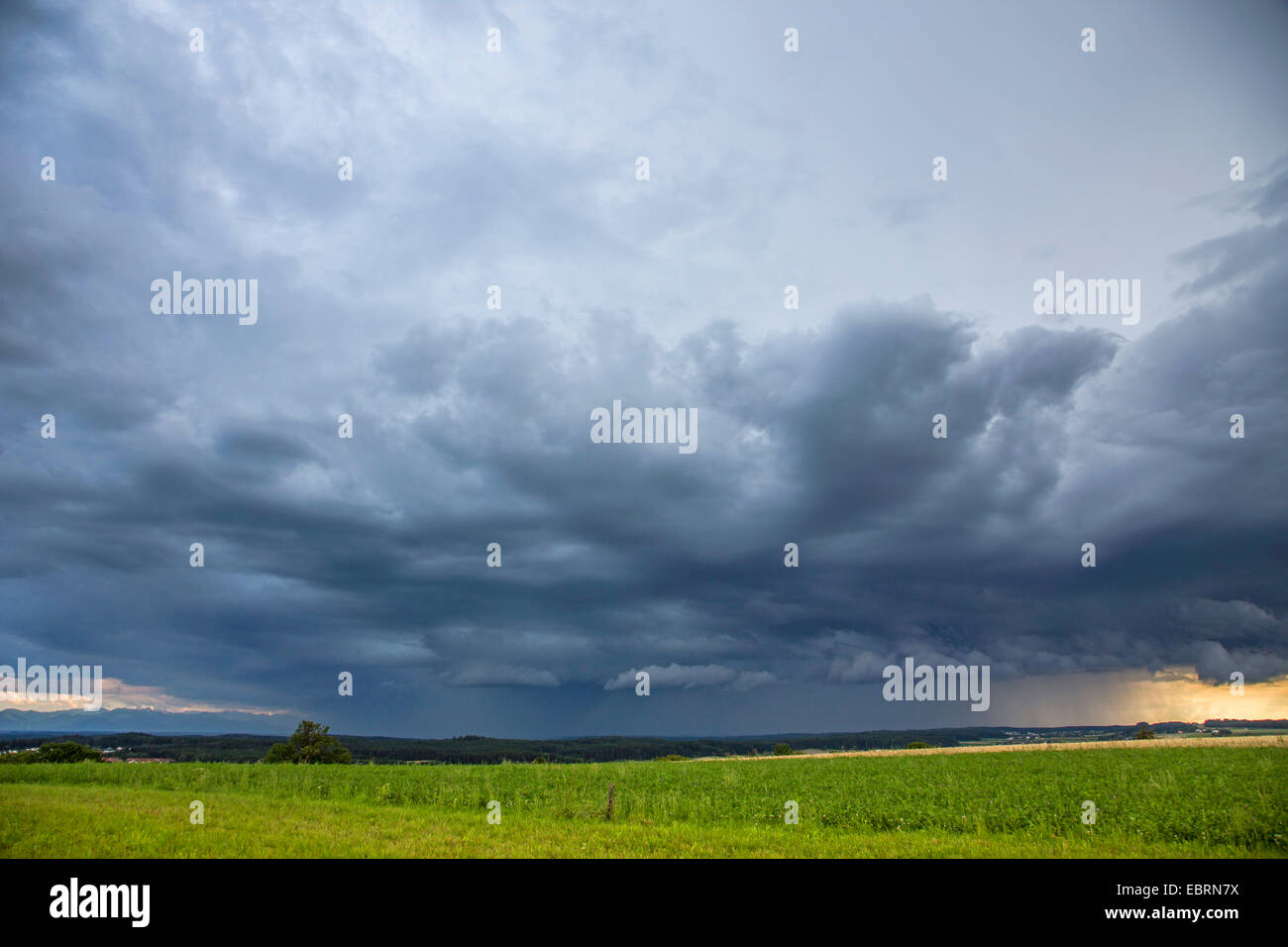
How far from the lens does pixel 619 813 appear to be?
25.0 metres

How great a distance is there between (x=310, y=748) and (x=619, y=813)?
7184 cm

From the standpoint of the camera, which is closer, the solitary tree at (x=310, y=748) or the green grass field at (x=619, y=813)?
the green grass field at (x=619, y=813)

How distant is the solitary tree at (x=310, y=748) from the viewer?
79688 millimetres

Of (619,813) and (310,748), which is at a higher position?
(619,813)

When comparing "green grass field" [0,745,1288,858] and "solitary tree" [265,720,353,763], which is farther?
"solitary tree" [265,720,353,763]

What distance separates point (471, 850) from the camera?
16516 mm

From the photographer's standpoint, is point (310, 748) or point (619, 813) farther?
point (310, 748)

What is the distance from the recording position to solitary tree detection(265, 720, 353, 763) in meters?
79.7

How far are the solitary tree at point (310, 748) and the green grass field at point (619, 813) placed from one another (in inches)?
1689

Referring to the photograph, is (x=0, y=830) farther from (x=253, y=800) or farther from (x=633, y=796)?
(x=633, y=796)

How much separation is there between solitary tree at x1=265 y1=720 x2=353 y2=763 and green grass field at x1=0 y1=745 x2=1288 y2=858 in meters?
42.9

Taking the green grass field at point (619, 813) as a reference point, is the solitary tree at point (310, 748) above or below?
below
